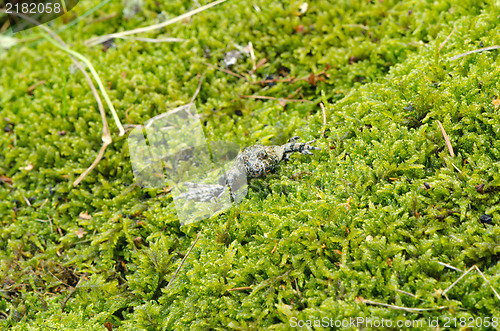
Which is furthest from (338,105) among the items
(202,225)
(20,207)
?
(20,207)

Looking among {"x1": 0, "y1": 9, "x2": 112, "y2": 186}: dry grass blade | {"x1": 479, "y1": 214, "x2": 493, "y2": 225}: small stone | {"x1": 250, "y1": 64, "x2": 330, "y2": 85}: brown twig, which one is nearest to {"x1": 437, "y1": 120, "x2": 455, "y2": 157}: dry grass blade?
{"x1": 479, "y1": 214, "x2": 493, "y2": 225}: small stone

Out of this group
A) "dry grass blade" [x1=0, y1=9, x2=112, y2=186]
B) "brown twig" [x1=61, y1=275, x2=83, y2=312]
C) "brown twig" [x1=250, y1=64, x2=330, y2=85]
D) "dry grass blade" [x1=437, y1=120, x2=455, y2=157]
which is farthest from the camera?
"brown twig" [x1=250, y1=64, x2=330, y2=85]

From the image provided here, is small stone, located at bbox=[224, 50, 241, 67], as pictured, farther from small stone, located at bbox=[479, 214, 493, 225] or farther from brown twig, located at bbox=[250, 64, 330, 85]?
small stone, located at bbox=[479, 214, 493, 225]

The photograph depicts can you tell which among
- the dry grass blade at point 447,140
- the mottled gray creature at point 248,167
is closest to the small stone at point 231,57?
the mottled gray creature at point 248,167

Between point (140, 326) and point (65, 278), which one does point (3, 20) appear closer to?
point (65, 278)

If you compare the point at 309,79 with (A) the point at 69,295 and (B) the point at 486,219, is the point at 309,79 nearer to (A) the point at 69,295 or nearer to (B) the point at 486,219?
(B) the point at 486,219

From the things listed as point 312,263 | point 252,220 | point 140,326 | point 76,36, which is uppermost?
point 76,36
